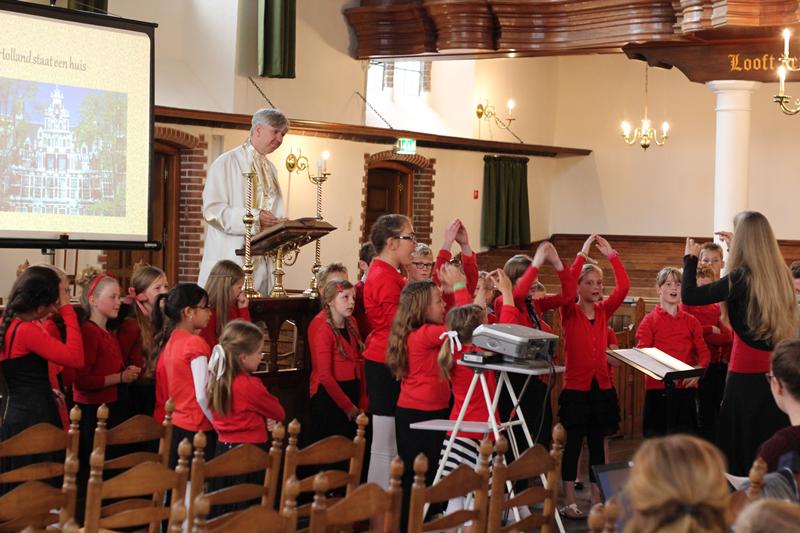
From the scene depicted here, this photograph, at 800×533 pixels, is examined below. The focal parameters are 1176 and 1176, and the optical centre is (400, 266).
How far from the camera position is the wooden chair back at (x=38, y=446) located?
3586 mm

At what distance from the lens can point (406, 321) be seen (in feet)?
17.3

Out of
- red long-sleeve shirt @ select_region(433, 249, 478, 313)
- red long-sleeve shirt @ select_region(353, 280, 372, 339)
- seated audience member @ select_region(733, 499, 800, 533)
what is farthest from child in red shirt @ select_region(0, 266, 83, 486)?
seated audience member @ select_region(733, 499, 800, 533)

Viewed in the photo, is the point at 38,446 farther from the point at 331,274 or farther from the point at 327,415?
the point at 331,274

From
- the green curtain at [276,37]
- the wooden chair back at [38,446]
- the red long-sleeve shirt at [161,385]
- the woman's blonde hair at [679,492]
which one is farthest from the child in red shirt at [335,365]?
the green curtain at [276,37]

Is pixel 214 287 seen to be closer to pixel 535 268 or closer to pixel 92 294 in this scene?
pixel 92 294

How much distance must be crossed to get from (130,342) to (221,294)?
0.50m

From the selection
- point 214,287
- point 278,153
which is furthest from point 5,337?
point 278,153

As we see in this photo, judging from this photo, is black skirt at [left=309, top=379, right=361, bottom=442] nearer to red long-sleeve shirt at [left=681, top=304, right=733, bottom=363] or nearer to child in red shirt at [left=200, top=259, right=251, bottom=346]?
child in red shirt at [left=200, top=259, right=251, bottom=346]

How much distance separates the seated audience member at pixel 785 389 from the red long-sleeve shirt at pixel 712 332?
371cm

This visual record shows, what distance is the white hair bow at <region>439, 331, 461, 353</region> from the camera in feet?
16.3

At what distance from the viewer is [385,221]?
594cm

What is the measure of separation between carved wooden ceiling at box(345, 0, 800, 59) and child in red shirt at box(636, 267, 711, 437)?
4418 mm

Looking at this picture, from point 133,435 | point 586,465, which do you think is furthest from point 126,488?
point 586,465

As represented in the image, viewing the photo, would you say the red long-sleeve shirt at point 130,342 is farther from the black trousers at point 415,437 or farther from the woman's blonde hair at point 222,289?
the black trousers at point 415,437
